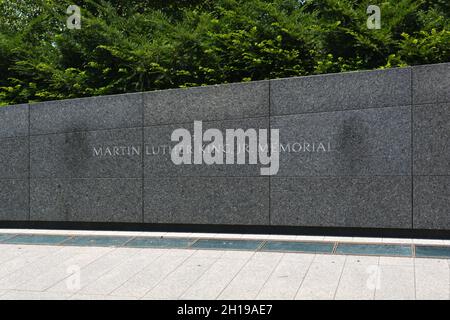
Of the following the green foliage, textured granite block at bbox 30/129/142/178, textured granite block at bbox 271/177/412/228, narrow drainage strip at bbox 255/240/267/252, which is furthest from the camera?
textured granite block at bbox 30/129/142/178

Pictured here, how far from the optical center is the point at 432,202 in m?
7.88

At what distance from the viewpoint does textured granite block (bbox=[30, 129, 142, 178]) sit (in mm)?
9773

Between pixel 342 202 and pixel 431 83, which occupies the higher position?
pixel 431 83

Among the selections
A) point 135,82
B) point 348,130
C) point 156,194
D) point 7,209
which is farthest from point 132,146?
point 348,130

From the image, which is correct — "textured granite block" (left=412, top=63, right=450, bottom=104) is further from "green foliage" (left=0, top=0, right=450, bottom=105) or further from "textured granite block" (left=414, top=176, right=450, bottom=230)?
"textured granite block" (left=414, top=176, right=450, bottom=230)

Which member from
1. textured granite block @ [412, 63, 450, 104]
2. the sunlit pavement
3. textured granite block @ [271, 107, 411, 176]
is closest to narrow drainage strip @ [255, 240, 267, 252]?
the sunlit pavement

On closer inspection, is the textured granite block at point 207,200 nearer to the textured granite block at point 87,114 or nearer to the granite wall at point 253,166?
the granite wall at point 253,166

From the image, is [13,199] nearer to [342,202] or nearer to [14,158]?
[14,158]

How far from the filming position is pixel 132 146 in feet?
32.0

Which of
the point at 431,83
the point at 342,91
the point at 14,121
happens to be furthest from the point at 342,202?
the point at 14,121

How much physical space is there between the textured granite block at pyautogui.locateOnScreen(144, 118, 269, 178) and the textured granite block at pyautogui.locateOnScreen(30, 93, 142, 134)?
53 centimetres

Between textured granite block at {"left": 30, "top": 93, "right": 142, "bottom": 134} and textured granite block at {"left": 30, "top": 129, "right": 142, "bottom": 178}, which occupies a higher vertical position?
textured granite block at {"left": 30, "top": 93, "right": 142, "bottom": 134}

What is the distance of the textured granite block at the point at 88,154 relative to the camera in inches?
385

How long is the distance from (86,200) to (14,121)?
268cm
